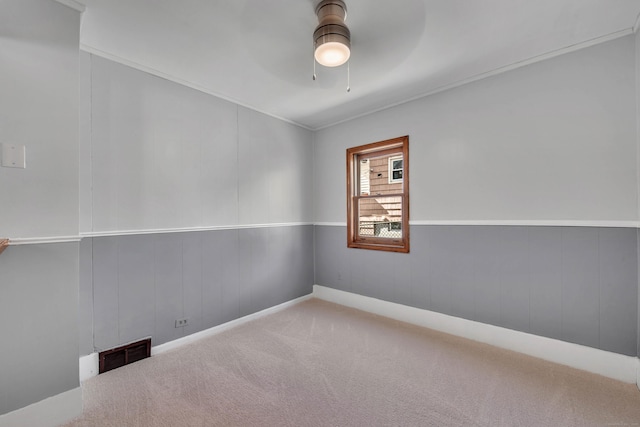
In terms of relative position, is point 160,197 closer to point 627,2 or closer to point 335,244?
point 335,244

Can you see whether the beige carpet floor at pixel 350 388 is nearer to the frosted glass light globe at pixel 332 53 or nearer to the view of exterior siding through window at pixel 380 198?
the view of exterior siding through window at pixel 380 198

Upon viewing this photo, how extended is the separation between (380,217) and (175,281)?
2613 millimetres

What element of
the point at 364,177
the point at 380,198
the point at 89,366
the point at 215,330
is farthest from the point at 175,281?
the point at 364,177

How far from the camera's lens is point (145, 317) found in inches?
99.7

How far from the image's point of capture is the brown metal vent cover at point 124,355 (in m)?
2.28

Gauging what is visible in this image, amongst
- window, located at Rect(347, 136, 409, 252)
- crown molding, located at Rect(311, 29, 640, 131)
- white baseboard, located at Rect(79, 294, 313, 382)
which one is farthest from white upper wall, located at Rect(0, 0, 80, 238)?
crown molding, located at Rect(311, 29, 640, 131)

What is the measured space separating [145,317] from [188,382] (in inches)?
30.6

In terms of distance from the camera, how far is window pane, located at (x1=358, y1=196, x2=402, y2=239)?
3.60m

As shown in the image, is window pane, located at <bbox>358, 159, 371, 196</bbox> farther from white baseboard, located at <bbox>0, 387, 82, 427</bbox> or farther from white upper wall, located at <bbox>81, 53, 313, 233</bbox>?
white baseboard, located at <bbox>0, 387, 82, 427</bbox>

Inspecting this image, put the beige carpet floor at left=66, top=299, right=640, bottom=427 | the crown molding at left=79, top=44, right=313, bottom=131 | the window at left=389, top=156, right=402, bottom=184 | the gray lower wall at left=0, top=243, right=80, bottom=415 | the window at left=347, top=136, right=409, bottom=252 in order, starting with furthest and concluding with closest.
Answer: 1. the window at left=389, top=156, right=402, bottom=184
2. the window at left=347, top=136, right=409, bottom=252
3. the crown molding at left=79, top=44, right=313, bottom=131
4. the beige carpet floor at left=66, top=299, right=640, bottom=427
5. the gray lower wall at left=0, top=243, right=80, bottom=415

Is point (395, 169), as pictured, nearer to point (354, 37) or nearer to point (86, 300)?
point (354, 37)

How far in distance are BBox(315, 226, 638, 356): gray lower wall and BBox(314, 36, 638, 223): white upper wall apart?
0.67 feet

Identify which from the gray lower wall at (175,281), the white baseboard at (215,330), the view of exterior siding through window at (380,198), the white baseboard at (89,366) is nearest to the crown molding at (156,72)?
the gray lower wall at (175,281)

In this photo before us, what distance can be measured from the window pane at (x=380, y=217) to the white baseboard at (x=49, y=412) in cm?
321
